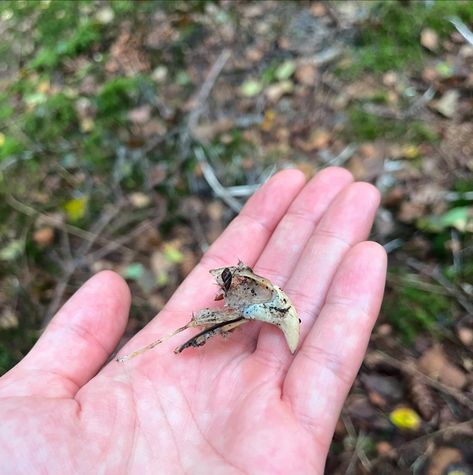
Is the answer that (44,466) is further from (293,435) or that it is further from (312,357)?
(312,357)

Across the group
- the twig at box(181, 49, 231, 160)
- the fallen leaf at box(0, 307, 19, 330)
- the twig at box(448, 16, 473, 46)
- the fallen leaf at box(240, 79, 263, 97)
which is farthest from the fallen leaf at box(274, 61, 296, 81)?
the fallen leaf at box(0, 307, 19, 330)

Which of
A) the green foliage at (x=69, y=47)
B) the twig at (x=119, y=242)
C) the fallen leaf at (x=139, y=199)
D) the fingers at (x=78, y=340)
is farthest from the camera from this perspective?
the green foliage at (x=69, y=47)

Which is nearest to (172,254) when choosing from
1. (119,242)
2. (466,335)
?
(119,242)

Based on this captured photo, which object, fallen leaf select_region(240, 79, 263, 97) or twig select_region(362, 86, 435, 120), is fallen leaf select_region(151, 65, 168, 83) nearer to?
fallen leaf select_region(240, 79, 263, 97)

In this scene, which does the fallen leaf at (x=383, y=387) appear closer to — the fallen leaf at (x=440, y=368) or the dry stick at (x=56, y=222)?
the fallen leaf at (x=440, y=368)

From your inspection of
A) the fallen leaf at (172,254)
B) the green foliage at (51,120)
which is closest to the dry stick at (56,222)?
the fallen leaf at (172,254)

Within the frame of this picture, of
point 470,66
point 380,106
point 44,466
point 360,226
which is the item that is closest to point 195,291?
point 360,226

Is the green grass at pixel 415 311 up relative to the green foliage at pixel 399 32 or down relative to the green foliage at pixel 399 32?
down
